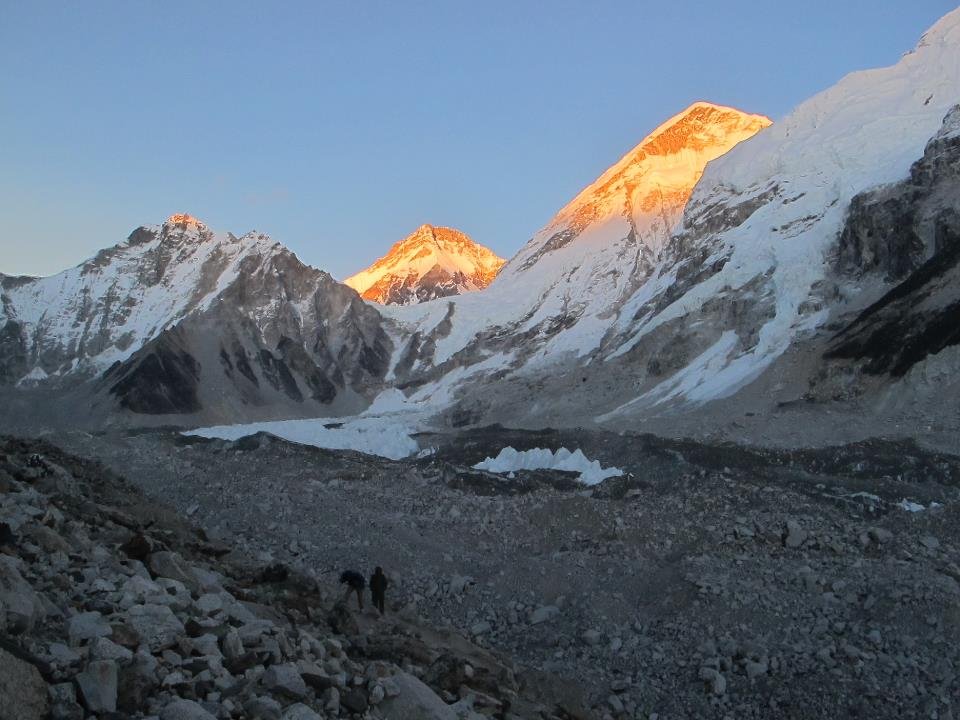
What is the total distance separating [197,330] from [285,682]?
12138 centimetres

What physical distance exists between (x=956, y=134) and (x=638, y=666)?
6524 cm

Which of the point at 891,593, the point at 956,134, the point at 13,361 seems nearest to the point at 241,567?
the point at 891,593

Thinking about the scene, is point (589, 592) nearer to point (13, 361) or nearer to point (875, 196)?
Result: point (875, 196)

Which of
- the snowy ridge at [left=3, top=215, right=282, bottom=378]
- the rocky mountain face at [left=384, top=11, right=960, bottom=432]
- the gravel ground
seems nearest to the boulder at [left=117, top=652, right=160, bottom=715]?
the gravel ground

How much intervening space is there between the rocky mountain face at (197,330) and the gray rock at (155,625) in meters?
99.0

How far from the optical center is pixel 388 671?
8375 mm

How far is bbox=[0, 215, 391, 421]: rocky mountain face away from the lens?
4390 inches

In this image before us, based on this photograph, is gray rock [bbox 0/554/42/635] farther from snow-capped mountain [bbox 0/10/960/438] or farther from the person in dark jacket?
snow-capped mountain [bbox 0/10/960/438]

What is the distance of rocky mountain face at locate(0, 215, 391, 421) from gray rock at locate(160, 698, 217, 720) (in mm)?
100607

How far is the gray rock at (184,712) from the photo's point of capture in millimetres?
6062

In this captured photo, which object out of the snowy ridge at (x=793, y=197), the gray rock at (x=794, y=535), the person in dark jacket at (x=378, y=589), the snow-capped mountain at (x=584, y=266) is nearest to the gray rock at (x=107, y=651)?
the person in dark jacket at (x=378, y=589)

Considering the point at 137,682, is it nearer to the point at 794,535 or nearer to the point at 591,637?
the point at 591,637

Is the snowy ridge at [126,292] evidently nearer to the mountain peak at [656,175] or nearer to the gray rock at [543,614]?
the mountain peak at [656,175]

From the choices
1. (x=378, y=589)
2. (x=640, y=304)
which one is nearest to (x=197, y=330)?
(x=640, y=304)
